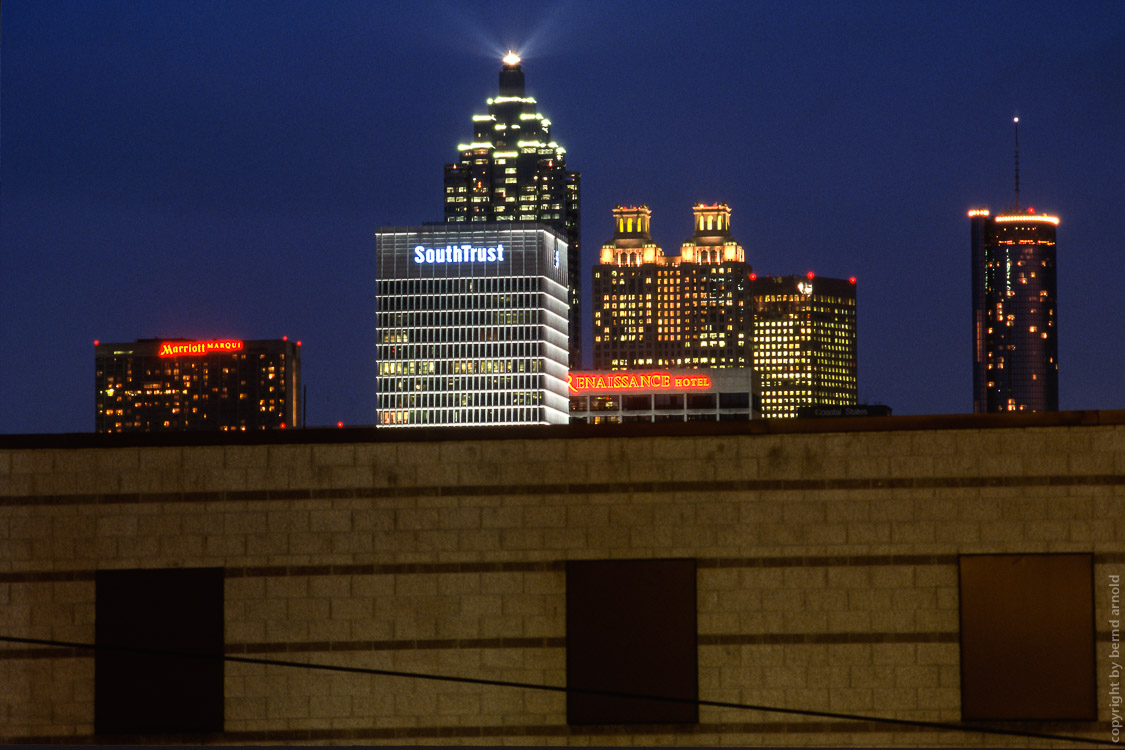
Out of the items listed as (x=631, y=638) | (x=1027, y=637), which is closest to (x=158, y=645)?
(x=631, y=638)

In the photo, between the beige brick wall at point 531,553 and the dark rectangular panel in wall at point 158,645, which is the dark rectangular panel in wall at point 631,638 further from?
the dark rectangular panel in wall at point 158,645

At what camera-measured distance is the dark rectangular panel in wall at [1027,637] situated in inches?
737

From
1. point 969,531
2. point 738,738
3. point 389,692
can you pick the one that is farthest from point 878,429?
point 389,692

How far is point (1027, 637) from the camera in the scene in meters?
18.9

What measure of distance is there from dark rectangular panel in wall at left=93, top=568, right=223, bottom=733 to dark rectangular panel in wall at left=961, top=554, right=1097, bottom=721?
9.55 m

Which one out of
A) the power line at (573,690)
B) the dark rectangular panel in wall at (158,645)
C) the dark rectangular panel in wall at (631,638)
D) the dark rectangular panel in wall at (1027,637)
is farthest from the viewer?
the dark rectangular panel in wall at (158,645)

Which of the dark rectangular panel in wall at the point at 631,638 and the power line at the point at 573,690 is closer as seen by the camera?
the power line at the point at 573,690

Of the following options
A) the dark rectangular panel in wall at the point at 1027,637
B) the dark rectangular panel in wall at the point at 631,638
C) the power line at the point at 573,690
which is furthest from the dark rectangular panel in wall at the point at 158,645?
the dark rectangular panel in wall at the point at 1027,637

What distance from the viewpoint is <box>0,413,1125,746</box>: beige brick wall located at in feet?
62.1

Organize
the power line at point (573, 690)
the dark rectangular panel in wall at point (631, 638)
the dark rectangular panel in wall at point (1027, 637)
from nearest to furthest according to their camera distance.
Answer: the power line at point (573, 690), the dark rectangular panel in wall at point (1027, 637), the dark rectangular panel in wall at point (631, 638)

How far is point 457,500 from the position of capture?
19.5 meters

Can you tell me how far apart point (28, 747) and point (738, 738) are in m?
8.59

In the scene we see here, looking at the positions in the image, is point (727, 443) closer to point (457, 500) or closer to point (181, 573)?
point (457, 500)

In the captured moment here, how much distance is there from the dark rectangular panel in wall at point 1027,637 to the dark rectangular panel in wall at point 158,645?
9555 millimetres
